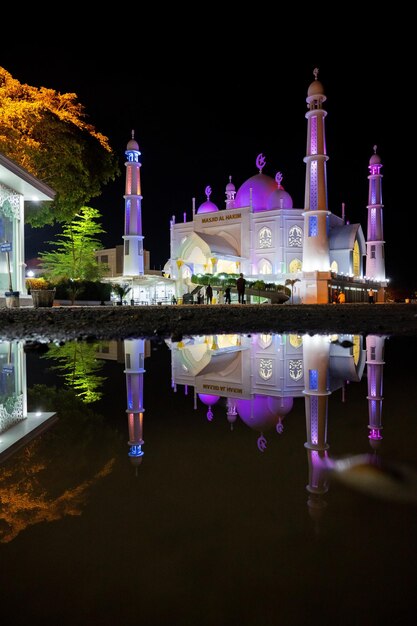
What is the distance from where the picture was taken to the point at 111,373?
12.8ft

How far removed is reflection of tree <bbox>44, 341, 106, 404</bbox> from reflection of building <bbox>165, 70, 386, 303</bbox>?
1224 inches

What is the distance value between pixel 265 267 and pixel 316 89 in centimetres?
1498

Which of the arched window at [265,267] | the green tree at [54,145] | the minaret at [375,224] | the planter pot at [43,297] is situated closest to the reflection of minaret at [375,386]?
the planter pot at [43,297]

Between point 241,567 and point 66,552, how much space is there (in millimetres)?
363

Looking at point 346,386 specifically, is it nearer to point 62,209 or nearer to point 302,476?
point 302,476

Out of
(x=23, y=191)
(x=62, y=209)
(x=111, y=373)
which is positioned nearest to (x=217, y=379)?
(x=111, y=373)

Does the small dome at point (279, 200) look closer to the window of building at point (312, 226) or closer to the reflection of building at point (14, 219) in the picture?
the window of building at point (312, 226)

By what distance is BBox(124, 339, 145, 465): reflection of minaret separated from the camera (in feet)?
5.96

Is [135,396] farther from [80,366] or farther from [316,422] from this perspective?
[80,366]

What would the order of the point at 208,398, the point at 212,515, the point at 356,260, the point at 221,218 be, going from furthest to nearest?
1. the point at 356,260
2. the point at 221,218
3. the point at 208,398
4. the point at 212,515

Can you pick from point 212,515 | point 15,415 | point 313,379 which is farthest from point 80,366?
point 212,515

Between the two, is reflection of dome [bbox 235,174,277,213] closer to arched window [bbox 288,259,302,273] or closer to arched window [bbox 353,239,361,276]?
arched window [bbox 288,259,302,273]

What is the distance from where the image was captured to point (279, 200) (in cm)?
4434

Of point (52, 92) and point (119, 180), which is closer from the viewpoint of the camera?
point (52, 92)
